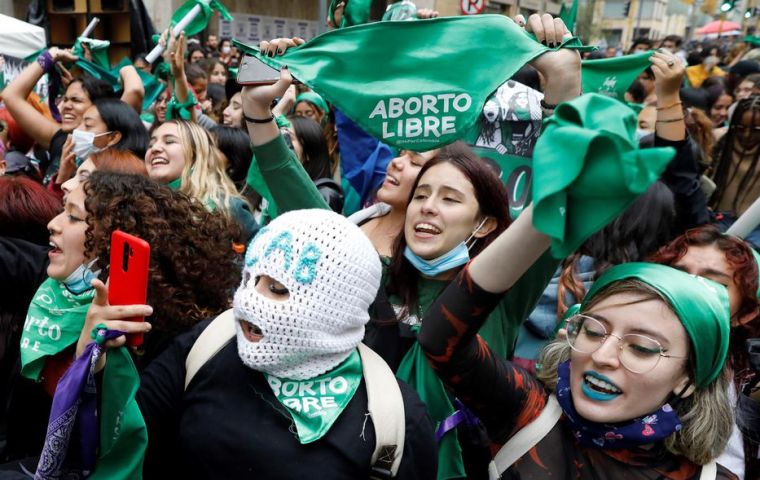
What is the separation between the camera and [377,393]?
A: 157 cm

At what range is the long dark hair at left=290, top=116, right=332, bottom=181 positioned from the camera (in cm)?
445

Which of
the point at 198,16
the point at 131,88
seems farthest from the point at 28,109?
the point at 198,16

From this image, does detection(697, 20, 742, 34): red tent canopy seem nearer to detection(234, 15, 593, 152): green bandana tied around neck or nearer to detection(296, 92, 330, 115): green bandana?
detection(296, 92, 330, 115): green bandana

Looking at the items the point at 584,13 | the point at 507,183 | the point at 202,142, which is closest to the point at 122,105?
the point at 202,142

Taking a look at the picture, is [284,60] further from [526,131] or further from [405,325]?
[526,131]

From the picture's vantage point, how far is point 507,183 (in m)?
2.90

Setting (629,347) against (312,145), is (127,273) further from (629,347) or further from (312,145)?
(312,145)

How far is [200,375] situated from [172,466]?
1.06 feet

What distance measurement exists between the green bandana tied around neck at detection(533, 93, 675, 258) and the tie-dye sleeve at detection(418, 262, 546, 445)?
25 centimetres

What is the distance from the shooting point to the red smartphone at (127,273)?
1540 millimetres

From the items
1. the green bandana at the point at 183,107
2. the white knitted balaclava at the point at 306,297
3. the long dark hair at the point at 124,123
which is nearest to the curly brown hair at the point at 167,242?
the white knitted balaclava at the point at 306,297

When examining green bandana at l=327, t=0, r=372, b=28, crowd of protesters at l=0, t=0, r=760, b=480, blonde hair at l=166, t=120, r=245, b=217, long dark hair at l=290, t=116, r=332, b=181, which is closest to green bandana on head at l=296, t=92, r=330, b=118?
long dark hair at l=290, t=116, r=332, b=181

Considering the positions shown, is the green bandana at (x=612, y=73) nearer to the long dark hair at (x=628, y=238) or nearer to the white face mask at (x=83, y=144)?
the long dark hair at (x=628, y=238)

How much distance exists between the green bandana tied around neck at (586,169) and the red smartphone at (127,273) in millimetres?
950
